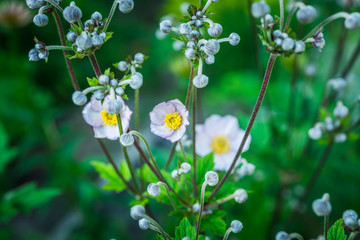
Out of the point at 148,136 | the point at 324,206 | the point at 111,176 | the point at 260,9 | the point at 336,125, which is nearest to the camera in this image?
the point at 260,9

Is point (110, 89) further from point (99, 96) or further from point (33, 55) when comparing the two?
point (33, 55)

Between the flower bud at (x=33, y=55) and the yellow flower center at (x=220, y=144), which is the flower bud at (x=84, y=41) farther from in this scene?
the yellow flower center at (x=220, y=144)

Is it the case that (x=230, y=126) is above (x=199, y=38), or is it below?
below

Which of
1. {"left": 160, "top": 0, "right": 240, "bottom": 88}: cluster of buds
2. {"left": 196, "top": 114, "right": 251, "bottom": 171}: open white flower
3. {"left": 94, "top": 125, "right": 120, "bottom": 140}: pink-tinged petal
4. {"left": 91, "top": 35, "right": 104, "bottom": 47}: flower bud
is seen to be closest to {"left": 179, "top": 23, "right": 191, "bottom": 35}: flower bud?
{"left": 160, "top": 0, "right": 240, "bottom": 88}: cluster of buds

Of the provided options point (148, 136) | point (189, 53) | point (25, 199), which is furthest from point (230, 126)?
point (148, 136)

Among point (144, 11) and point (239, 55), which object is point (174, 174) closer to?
point (239, 55)
